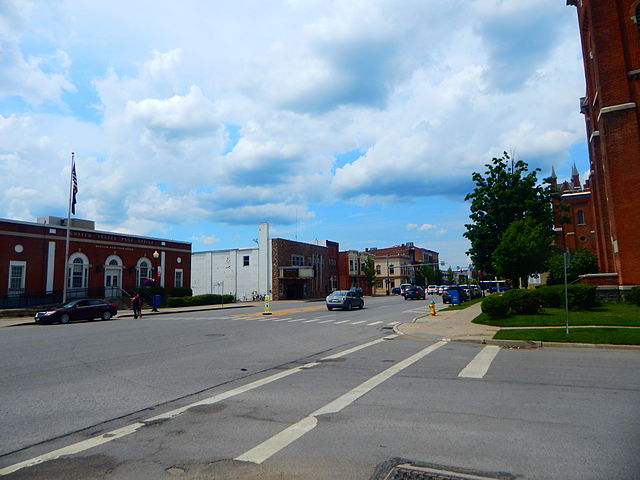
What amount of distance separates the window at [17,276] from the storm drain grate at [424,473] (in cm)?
3651

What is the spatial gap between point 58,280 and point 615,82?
1583 inches

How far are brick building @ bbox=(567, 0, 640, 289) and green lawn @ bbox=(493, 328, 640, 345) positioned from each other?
1200 cm

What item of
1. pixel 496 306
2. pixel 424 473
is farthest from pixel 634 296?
pixel 424 473

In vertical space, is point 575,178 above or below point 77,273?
above

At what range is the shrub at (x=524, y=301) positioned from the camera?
20.0 metres

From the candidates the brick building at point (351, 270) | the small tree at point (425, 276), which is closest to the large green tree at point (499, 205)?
the brick building at point (351, 270)

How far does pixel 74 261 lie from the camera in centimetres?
3738

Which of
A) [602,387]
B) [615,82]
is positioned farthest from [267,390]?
[615,82]

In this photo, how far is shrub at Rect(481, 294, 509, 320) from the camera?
19344 mm

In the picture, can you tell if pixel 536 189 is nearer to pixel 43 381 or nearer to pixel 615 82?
pixel 615 82

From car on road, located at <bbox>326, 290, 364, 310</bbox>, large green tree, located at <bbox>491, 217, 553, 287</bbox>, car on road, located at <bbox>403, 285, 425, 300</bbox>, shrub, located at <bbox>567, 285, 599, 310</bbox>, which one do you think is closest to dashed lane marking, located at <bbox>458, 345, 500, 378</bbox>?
shrub, located at <bbox>567, 285, 599, 310</bbox>

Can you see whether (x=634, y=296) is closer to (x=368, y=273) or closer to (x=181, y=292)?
(x=181, y=292)

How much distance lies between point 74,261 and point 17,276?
457 cm

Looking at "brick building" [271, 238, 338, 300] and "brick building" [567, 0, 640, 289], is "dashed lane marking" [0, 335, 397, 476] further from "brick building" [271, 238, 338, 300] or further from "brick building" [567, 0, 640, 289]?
"brick building" [271, 238, 338, 300]
